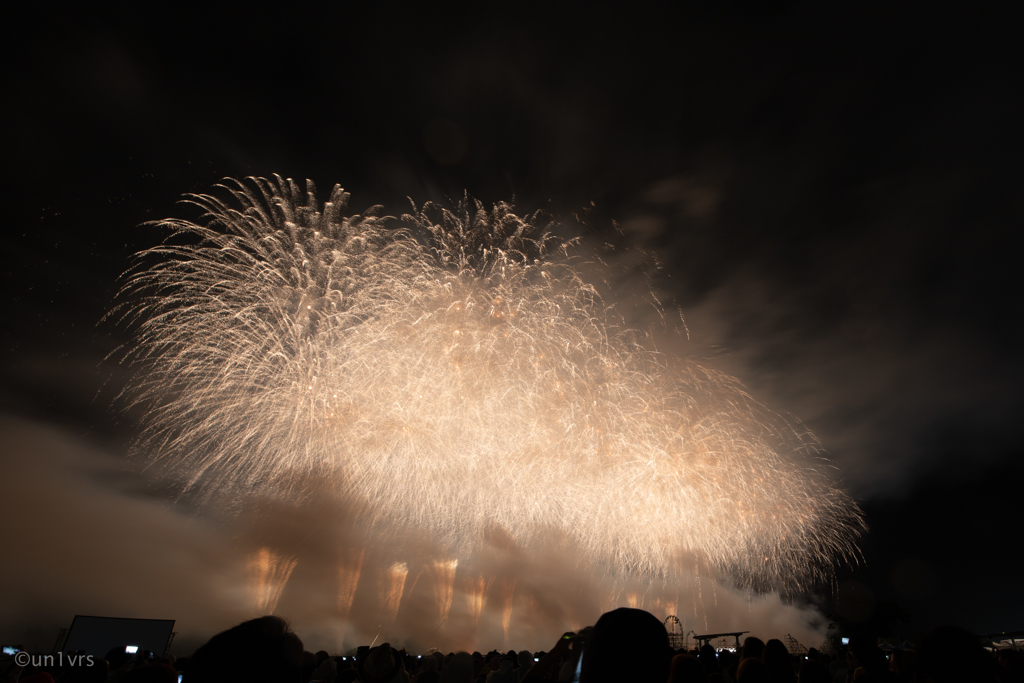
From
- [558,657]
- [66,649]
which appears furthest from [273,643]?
[66,649]

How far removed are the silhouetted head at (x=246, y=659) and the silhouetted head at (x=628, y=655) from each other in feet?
4.65

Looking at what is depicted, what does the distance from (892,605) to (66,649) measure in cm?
9226

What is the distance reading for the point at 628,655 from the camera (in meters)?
2.20

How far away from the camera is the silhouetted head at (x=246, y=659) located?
84.8 inches

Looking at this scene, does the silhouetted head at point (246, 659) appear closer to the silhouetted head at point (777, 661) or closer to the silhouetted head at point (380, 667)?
the silhouetted head at point (777, 661)

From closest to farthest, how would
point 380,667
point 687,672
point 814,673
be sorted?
1. point 687,672
2. point 814,673
3. point 380,667

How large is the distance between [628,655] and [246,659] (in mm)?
1791

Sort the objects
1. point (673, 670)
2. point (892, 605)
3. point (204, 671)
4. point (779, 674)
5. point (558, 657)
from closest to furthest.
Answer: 1. point (204, 671)
2. point (673, 670)
3. point (558, 657)
4. point (779, 674)
5. point (892, 605)

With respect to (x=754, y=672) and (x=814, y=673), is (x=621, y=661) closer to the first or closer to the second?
(x=754, y=672)

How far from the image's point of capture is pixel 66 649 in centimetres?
1558

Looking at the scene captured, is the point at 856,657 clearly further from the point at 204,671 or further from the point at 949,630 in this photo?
the point at 204,671

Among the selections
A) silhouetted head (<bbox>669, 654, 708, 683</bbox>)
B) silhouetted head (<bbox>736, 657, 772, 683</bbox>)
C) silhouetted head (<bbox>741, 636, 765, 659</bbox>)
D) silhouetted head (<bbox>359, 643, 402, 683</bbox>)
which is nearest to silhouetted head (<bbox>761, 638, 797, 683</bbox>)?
silhouetted head (<bbox>741, 636, 765, 659</bbox>)

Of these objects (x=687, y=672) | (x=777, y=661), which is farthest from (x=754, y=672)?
(x=687, y=672)

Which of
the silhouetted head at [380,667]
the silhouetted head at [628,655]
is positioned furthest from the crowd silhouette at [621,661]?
the silhouetted head at [380,667]
